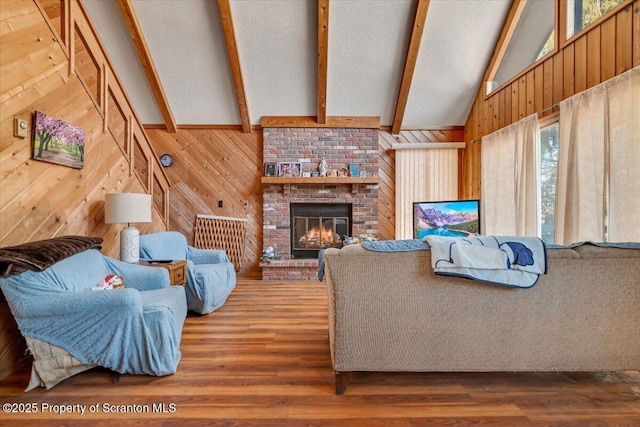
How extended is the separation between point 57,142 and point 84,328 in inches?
63.3

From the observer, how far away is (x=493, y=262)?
5.45 ft

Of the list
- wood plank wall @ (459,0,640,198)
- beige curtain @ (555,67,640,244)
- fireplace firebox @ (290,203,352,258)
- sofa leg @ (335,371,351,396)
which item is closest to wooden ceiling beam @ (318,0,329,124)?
fireplace firebox @ (290,203,352,258)

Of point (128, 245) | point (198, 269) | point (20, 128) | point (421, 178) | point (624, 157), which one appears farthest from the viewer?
point (421, 178)

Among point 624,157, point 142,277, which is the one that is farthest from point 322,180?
point 624,157

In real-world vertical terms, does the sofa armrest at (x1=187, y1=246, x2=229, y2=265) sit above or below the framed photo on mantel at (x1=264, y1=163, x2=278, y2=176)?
below

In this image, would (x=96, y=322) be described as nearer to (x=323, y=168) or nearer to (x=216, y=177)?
(x=216, y=177)

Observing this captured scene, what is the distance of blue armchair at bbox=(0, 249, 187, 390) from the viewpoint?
70.4 inches

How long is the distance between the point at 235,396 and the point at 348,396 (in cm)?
62

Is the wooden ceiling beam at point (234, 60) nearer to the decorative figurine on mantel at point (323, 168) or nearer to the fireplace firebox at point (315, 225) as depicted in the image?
the decorative figurine on mantel at point (323, 168)

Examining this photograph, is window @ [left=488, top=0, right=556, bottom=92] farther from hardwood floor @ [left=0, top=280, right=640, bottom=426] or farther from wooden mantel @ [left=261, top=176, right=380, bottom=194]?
hardwood floor @ [left=0, top=280, right=640, bottom=426]

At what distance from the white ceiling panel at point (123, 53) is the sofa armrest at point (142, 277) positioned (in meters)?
2.79

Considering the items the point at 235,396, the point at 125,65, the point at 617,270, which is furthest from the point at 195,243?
the point at 617,270

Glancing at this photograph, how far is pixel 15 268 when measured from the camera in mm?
1759

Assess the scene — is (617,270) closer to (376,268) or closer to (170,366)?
(376,268)
